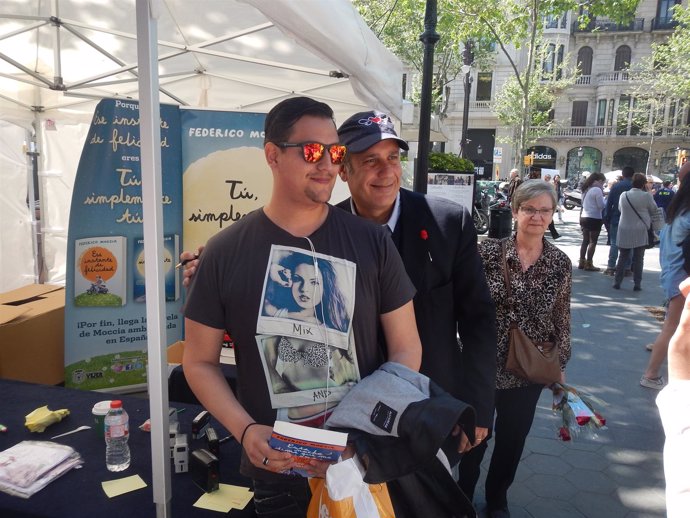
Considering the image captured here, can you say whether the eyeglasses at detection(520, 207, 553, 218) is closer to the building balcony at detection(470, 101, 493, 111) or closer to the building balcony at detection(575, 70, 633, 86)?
the building balcony at detection(470, 101, 493, 111)

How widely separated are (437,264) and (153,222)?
1.09 meters

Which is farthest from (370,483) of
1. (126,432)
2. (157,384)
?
(126,432)

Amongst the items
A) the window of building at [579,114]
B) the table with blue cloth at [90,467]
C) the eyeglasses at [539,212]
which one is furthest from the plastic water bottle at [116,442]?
the window of building at [579,114]

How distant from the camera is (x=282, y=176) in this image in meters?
1.54

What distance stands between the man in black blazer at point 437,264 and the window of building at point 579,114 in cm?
4682

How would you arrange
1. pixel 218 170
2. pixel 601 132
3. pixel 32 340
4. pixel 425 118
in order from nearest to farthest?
pixel 32 340 → pixel 218 170 → pixel 425 118 → pixel 601 132

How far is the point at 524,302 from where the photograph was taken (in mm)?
2672

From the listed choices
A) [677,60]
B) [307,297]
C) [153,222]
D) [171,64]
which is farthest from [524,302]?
[677,60]

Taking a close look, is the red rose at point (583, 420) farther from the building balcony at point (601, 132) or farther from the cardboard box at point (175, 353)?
the building balcony at point (601, 132)

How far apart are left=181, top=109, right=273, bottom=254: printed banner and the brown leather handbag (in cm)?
228

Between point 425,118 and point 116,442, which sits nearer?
point 116,442

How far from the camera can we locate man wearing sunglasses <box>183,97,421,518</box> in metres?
1.46

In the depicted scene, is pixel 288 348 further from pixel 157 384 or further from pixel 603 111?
pixel 603 111

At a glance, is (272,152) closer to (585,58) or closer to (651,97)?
(651,97)
